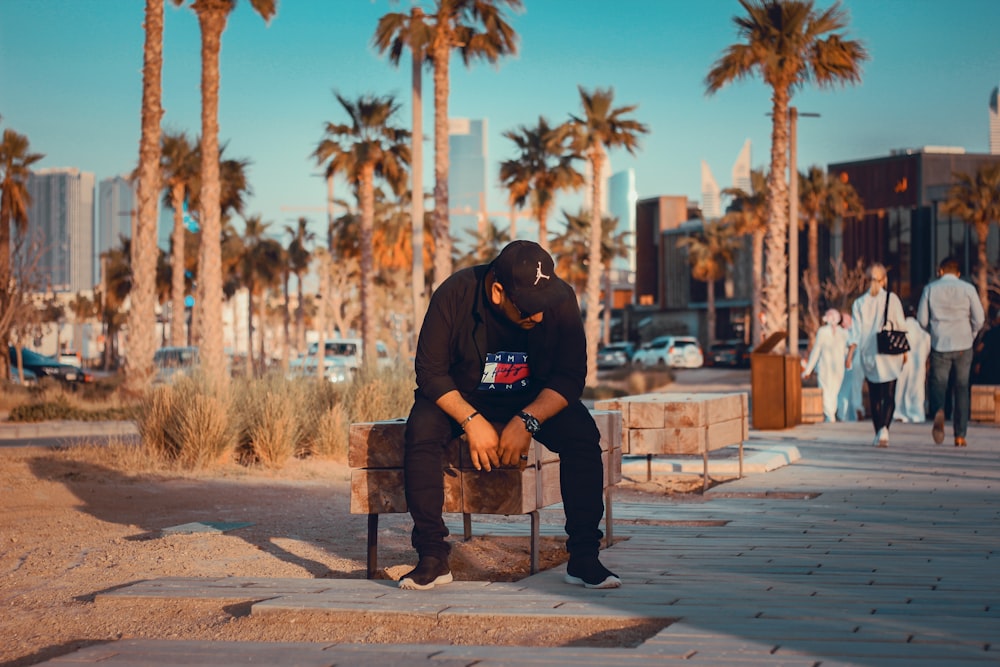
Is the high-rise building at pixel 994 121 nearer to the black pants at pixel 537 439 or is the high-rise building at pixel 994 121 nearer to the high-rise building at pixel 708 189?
the high-rise building at pixel 708 189

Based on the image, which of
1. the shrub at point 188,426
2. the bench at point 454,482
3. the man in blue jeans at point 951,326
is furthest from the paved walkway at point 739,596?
the shrub at point 188,426

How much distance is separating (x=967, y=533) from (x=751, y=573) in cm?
217

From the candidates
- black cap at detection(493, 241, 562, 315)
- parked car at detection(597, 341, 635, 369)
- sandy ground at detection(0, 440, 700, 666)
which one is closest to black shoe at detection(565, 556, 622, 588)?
sandy ground at detection(0, 440, 700, 666)

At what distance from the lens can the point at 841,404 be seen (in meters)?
21.3

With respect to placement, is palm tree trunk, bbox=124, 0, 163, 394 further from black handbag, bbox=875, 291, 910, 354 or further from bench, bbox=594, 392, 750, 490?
bench, bbox=594, 392, 750, 490

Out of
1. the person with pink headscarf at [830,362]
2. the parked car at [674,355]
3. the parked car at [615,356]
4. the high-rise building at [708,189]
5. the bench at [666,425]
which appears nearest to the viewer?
the bench at [666,425]

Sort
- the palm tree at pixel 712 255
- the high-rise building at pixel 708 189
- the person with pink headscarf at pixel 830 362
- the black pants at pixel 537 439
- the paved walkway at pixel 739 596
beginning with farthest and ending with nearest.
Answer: the high-rise building at pixel 708 189 < the palm tree at pixel 712 255 < the person with pink headscarf at pixel 830 362 < the black pants at pixel 537 439 < the paved walkway at pixel 739 596

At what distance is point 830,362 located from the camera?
21.1 meters

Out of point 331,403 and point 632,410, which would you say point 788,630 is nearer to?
point 632,410

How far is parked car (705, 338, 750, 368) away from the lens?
224 ft

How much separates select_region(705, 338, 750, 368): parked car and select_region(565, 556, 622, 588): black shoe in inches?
2476

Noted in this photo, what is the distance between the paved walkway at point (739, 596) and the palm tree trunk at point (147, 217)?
61.3ft

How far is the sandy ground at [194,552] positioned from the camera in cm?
504

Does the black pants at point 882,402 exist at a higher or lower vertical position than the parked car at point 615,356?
higher
